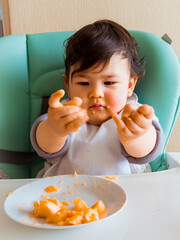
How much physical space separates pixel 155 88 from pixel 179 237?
0.57 m

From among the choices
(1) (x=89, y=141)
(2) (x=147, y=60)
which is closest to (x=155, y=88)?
(2) (x=147, y=60)

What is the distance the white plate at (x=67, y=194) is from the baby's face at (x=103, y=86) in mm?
267

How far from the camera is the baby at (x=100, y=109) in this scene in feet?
2.80

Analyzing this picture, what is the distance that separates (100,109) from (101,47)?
181 millimetres

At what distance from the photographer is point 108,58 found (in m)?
0.87

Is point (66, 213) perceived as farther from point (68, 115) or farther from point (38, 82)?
point (38, 82)

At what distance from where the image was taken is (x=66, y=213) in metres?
0.52

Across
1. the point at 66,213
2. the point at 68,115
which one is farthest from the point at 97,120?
the point at 66,213

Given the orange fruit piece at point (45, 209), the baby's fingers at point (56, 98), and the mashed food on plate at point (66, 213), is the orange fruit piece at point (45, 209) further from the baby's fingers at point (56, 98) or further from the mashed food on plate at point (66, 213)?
the baby's fingers at point (56, 98)

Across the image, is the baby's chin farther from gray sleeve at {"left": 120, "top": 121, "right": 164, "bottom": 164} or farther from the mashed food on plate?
the mashed food on plate

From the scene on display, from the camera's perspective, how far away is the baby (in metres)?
0.85

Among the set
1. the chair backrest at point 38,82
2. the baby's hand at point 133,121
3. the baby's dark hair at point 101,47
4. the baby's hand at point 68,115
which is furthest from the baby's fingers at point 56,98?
the chair backrest at point 38,82

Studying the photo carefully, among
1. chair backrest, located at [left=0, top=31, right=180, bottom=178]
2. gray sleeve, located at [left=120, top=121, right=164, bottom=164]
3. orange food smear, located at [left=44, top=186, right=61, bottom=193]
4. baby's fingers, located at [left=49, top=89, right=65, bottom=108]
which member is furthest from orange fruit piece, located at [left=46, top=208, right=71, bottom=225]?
chair backrest, located at [left=0, top=31, right=180, bottom=178]

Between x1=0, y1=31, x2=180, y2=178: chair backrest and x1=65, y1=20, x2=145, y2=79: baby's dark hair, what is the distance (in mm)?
55
